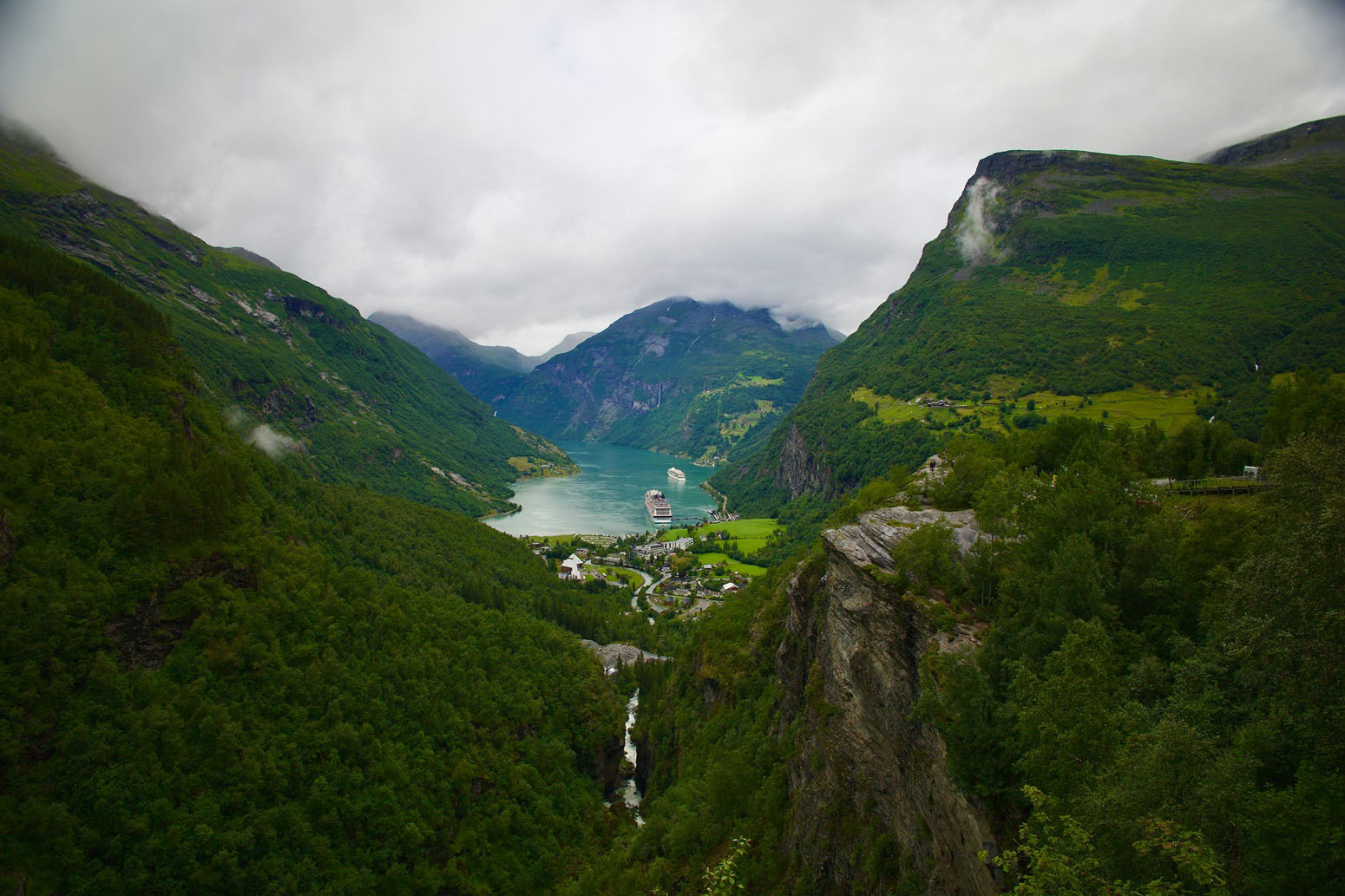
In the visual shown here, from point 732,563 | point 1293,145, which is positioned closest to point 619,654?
point 732,563

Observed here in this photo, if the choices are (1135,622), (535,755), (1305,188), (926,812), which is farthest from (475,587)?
(1305,188)

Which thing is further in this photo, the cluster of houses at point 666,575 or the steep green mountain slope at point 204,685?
the cluster of houses at point 666,575

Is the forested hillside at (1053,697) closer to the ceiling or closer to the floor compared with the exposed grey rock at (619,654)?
closer to the ceiling

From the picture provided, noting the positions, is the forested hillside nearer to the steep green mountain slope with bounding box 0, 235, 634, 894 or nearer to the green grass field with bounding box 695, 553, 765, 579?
the steep green mountain slope with bounding box 0, 235, 634, 894

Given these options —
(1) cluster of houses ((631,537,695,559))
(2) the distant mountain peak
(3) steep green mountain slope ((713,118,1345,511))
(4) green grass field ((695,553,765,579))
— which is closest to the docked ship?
(3) steep green mountain slope ((713,118,1345,511))

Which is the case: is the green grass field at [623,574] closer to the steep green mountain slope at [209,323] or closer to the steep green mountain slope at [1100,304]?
the steep green mountain slope at [1100,304]

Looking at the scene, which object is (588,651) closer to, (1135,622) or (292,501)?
(292,501)

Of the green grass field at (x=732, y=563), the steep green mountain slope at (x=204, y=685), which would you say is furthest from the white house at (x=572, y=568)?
the steep green mountain slope at (x=204, y=685)
